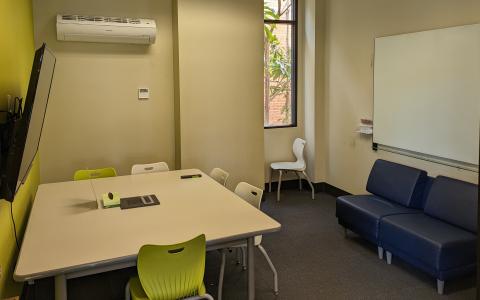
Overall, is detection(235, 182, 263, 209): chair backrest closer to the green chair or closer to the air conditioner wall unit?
the green chair

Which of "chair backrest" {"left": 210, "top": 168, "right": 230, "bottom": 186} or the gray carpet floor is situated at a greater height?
"chair backrest" {"left": 210, "top": 168, "right": 230, "bottom": 186}

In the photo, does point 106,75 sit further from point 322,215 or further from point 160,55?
point 322,215

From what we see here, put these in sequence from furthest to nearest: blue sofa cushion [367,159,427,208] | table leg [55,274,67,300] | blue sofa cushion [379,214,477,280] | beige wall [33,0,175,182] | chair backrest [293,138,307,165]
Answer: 1. chair backrest [293,138,307,165]
2. beige wall [33,0,175,182]
3. blue sofa cushion [367,159,427,208]
4. blue sofa cushion [379,214,477,280]
5. table leg [55,274,67,300]

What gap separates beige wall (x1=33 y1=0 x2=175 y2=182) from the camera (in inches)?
188

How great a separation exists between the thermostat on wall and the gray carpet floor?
2.14m

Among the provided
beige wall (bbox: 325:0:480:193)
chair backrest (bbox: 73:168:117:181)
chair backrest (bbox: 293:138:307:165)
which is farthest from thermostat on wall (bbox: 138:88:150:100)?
beige wall (bbox: 325:0:480:193)

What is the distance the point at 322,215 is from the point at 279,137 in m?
1.55

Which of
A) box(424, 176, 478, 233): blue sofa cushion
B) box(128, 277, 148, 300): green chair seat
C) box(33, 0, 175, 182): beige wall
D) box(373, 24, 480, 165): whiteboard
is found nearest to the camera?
box(128, 277, 148, 300): green chair seat

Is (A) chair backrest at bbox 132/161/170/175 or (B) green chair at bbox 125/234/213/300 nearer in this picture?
(B) green chair at bbox 125/234/213/300

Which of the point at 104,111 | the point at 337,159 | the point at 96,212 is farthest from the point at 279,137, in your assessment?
the point at 96,212

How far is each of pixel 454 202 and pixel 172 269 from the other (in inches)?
101

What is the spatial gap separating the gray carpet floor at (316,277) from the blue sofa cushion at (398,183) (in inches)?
21.7

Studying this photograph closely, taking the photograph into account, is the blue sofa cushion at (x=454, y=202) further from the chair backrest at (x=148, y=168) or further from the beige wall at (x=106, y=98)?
the beige wall at (x=106, y=98)

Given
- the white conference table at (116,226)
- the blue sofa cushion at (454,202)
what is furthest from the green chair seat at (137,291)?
the blue sofa cushion at (454,202)
